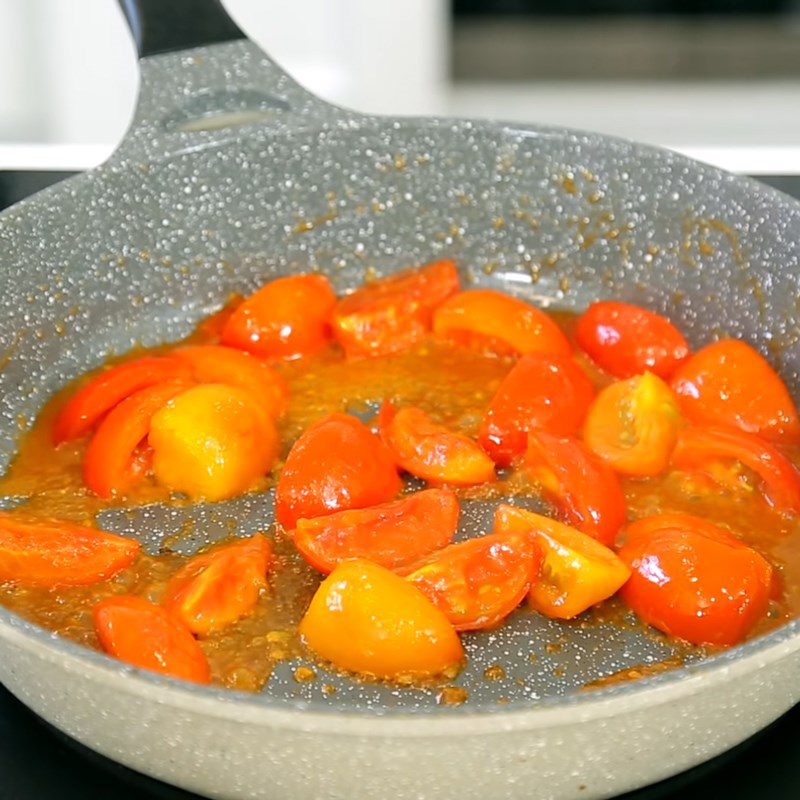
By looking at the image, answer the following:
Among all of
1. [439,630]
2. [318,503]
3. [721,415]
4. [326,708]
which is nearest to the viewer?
[326,708]

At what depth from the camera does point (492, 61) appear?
2.30 metres

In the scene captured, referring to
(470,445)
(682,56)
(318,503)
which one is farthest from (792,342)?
(682,56)

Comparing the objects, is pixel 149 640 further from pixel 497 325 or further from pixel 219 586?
pixel 497 325

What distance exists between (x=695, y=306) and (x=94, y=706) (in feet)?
2.68

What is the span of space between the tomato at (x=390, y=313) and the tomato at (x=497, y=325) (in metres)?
0.03

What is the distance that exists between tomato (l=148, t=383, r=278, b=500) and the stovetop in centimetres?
27

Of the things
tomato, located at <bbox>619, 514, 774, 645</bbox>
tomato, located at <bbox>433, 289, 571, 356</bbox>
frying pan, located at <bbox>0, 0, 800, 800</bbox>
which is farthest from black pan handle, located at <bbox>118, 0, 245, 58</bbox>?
tomato, located at <bbox>619, 514, 774, 645</bbox>

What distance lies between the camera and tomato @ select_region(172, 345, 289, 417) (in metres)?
1.16

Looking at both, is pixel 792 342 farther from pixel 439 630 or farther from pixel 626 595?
pixel 439 630

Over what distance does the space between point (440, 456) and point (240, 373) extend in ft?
0.73

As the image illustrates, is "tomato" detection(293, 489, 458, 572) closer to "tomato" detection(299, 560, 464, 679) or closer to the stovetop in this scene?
"tomato" detection(299, 560, 464, 679)

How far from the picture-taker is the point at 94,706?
2.26 feet

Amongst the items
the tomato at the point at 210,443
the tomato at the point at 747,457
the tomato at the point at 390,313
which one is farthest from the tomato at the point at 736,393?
the tomato at the point at 210,443

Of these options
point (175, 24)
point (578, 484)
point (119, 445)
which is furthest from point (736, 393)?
point (175, 24)
